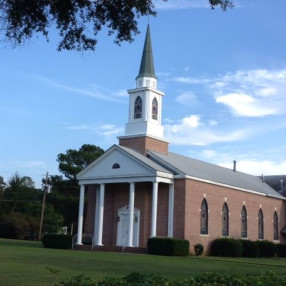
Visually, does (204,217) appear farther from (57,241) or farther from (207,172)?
(57,241)

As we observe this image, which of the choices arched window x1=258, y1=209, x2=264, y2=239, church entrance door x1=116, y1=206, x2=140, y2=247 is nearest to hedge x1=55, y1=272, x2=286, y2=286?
church entrance door x1=116, y1=206, x2=140, y2=247

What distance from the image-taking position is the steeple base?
1585 inches

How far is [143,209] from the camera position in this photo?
38500 millimetres

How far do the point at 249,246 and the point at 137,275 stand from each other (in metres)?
32.9

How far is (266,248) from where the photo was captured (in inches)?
1700

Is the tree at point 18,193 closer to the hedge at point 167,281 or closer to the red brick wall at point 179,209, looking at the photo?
the red brick wall at point 179,209

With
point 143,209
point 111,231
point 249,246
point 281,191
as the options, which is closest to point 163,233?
point 143,209

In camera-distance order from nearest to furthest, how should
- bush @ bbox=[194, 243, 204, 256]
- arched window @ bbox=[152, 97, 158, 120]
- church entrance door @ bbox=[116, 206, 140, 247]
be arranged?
1. bush @ bbox=[194, 243, 204, 256]
2. church entrance door @ bbox=[116, 206, 140, 247]
3. arched window @ bbox=[152, 97, 158, 120]

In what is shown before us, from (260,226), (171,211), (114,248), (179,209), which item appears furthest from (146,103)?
(260,226)

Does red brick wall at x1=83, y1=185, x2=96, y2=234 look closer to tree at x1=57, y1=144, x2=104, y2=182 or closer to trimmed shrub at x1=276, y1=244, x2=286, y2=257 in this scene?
trimmed shrub at x1=276, y1=244, x2=286, y2=257

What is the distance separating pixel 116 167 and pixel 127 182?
171 centimetres

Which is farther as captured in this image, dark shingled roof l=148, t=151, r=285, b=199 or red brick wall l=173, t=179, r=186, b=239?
dark shingled roof l=148, t=151, r=285, b=199

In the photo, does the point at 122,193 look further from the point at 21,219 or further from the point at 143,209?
the point at 21,219

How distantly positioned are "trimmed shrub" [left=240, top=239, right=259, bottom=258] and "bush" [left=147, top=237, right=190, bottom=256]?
25.0 feet
